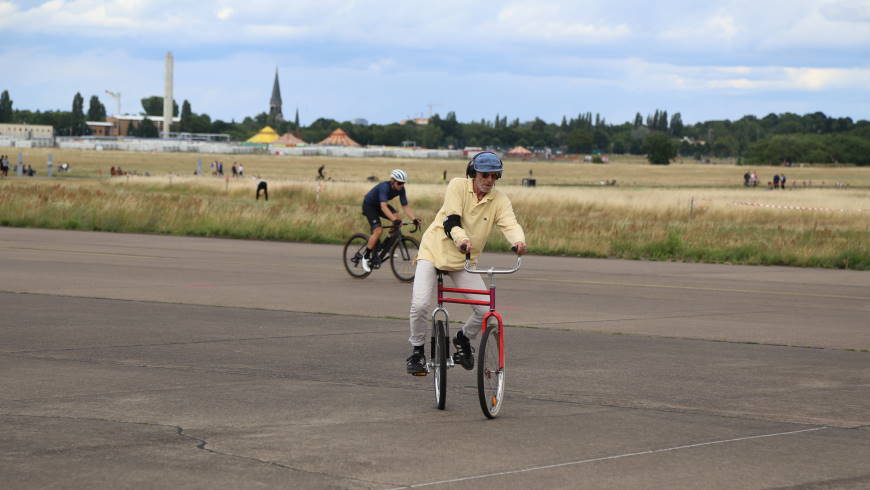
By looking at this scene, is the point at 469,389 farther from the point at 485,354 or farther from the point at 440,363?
the point at 485,354

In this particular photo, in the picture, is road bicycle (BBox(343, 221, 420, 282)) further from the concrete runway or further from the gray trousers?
the gray trousers

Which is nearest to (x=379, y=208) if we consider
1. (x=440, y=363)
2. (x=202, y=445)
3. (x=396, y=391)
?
(x=396, y=391)

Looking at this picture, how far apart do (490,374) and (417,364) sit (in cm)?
82

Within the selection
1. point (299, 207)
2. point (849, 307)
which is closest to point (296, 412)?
point (849, 307)

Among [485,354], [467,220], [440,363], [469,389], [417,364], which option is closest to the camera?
[485,354]

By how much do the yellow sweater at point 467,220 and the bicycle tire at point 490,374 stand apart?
2.21 feet

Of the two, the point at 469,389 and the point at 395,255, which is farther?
the point at 395,255

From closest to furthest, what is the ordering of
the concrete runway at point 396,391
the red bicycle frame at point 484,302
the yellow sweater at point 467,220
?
the concrete runway at point 396,391 → the red bicycle frame at point 484,302 → the yellow sweater at point 467,220

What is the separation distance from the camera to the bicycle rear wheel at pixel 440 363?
8.45 metres

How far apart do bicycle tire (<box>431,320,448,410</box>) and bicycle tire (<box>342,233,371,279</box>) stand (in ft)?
35.2

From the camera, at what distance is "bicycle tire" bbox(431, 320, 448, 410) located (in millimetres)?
8445

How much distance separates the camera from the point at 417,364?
29.1 feet

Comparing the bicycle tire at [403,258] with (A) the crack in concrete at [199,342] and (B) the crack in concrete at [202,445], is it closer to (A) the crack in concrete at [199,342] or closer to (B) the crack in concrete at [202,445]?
(A) the crack in concrete at [199,342]

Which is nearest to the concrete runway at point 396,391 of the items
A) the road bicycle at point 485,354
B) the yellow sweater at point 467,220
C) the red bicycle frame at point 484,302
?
the road bicycle at point 485,354
